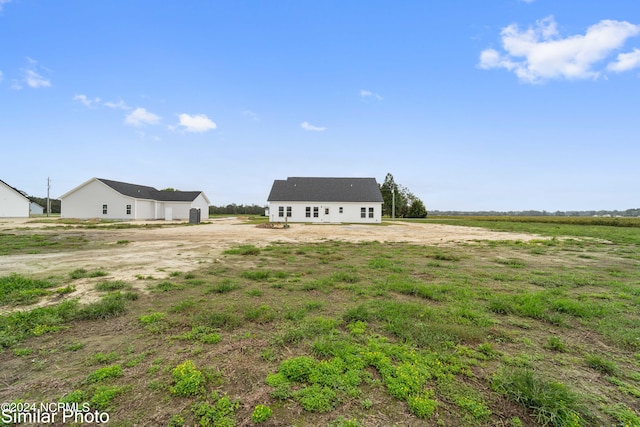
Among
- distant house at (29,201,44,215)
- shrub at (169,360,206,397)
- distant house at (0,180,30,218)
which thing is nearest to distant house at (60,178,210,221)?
distant house at (0,180,30,218)

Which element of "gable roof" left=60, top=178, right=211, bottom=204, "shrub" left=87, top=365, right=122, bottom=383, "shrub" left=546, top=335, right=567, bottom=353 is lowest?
"shrub" left=546, top=335, right=567, bottom=353

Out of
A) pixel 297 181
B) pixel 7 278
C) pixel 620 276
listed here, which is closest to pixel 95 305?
pixel 7 278

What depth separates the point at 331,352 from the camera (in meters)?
3.02

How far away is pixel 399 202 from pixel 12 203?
5943 centimetres

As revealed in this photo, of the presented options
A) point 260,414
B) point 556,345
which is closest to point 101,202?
point 260,414

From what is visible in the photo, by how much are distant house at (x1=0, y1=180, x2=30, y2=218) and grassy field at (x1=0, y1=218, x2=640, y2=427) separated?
43207mm

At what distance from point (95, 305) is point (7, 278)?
308 cm

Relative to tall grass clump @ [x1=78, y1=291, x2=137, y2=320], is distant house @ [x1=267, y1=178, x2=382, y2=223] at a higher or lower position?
higher

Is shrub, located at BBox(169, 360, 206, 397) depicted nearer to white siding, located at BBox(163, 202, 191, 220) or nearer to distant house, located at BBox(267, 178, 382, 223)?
distant house, located at BBox(267, 178, 382, 223)

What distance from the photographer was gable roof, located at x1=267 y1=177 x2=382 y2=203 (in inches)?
1400

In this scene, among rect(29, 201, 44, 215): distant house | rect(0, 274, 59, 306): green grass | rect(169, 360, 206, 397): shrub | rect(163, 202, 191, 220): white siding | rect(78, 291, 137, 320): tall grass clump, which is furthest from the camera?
rect(29, 201, 44, 215): distant house

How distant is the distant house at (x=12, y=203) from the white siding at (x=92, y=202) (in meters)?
7.49

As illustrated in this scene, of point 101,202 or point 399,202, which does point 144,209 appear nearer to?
point 101,202

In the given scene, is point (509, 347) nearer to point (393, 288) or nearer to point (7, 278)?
point (393, 288)
